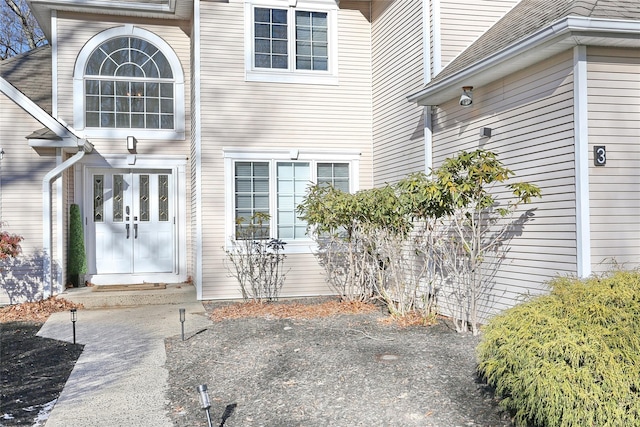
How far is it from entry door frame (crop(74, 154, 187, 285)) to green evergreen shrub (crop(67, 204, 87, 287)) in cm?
21

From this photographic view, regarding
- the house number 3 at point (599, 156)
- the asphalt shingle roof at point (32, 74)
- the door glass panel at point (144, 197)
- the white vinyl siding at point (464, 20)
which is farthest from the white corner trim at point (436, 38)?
the asphalt shingle roof at point (32, 74)

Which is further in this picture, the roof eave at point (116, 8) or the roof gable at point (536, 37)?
the roof eave at point (116, 8)

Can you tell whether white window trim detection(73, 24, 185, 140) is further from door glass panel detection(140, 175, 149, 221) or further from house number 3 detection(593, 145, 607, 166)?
house number 3 detection(593, 145, 607, 166)

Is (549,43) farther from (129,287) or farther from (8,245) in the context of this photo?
(8,245)

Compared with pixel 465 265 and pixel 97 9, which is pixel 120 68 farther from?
pixel 465 265

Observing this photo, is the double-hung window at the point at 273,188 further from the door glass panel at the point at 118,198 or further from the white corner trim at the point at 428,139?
the door glass panel at the point at 118,198

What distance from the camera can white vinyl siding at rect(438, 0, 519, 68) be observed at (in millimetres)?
7152

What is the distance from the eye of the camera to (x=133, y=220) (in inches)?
364

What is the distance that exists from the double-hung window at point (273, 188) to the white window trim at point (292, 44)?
50.5 inches

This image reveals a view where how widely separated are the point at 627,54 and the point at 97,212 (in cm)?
798

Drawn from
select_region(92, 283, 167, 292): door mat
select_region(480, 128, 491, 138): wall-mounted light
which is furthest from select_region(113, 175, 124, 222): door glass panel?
select_region(480, 128, 491, 138): wall-mounted light

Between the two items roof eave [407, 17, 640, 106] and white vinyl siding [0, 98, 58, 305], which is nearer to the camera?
roof eave [407, 17, 640, 106]

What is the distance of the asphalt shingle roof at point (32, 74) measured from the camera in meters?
9.20

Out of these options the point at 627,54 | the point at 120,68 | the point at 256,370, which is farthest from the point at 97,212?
the point at 627,54
